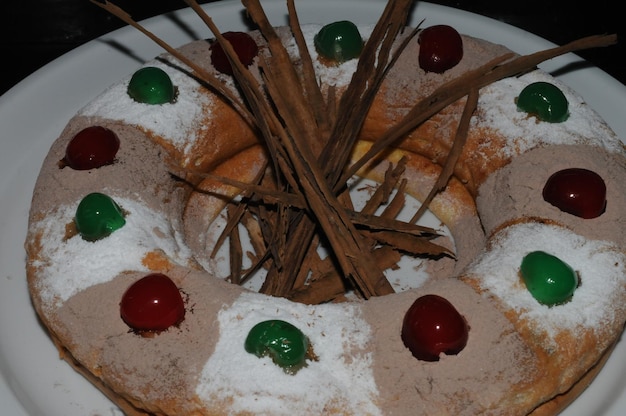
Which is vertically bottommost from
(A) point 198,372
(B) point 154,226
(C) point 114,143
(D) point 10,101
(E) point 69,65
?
(A) point 198,372

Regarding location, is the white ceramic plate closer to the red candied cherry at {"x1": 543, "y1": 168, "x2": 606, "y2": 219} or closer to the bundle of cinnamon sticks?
the red candied cherry at {"x1": 543, "y1": 168, "x2": 606, "y2": 219}

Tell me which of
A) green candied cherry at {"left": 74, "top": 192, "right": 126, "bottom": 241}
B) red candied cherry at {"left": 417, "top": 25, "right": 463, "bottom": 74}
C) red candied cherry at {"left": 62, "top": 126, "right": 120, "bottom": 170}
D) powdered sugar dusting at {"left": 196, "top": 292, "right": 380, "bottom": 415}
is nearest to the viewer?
powdered sugar dusting at {"left": 196, "top": 292, "right": 380, "bottom": 415}

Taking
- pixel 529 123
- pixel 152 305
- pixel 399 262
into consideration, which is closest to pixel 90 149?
pixel 152 305

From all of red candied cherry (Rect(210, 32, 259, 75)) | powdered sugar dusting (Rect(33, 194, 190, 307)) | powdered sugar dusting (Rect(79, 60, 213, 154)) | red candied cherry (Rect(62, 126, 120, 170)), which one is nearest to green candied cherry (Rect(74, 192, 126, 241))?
powdered sugar dusting (Rect(33, 194, 190, 307))

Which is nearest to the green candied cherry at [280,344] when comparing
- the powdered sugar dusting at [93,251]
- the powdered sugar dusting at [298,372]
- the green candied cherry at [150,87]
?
the powdered sugar dusting at [298,372]

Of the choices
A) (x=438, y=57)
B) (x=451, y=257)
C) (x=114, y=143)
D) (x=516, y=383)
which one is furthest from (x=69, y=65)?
(x=516, y=383)

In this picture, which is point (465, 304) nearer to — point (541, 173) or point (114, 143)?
point (541, 173)

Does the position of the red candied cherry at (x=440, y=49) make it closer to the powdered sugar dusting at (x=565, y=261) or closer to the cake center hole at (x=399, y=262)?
the cake center hole at (x=399, y=262)
